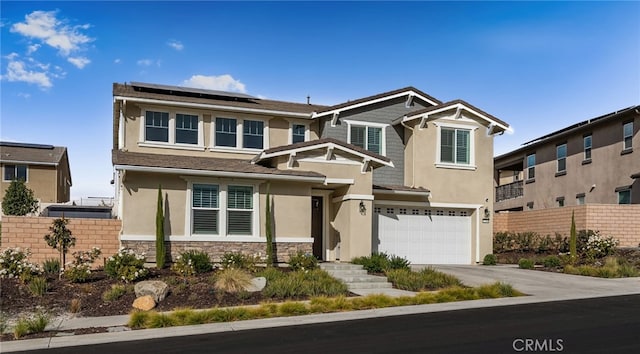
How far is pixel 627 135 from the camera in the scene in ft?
88.6

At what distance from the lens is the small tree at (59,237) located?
17062 mm

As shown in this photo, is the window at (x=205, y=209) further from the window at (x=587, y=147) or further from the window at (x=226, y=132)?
the window at (x=587, y=147)

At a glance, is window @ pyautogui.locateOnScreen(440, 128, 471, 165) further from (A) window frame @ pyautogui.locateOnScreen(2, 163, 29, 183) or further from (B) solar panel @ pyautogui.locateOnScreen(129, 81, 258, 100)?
(A) window frame @ pyautogui.locateOnScreen(2, 163, 29, 183)

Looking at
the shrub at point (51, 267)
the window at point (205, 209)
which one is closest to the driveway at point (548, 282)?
the window at point (205, 209)

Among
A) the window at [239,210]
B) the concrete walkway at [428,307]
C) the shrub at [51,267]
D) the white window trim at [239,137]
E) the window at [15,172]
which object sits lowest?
the concrete walkway at [428,307]

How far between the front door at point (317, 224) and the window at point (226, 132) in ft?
12.3

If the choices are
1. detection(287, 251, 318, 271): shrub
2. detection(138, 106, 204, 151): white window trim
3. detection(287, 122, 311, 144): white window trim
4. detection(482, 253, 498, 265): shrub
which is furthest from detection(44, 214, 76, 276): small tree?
detection(482, 253, 498, 265): shrub

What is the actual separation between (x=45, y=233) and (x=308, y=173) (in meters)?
8.28

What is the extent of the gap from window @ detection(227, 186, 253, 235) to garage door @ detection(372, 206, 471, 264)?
5543 mm

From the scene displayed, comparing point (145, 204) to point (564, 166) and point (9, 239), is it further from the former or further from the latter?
point (564, 166)

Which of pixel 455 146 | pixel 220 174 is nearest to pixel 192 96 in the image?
pixel 220 174

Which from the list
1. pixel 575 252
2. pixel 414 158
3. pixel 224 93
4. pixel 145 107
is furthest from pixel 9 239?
pixel 575 252

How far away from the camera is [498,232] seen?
89.1 ft

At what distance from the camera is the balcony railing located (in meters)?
37.2
